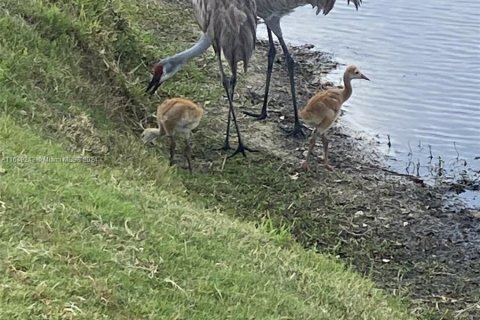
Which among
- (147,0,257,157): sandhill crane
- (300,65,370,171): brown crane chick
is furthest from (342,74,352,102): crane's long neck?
(147,0,257,157): sandhill crane

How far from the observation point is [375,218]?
23.7 ft

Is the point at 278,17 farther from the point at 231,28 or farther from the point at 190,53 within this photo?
the point at 231,28

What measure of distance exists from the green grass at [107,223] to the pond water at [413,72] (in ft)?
6.01

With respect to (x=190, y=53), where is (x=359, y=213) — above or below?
below

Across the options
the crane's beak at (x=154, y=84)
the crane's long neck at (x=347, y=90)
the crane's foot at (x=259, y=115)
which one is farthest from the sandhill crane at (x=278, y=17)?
the crane's beak at (x=154, y=84)

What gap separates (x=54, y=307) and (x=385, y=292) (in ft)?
9.46

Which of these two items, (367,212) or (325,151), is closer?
(367,212)

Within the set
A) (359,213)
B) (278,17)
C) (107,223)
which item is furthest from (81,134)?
(278,17)

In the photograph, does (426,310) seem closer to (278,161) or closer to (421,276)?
(421,276)

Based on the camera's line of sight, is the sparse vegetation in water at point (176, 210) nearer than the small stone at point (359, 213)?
Yes

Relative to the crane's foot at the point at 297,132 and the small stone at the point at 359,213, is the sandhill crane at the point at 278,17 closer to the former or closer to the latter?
the crane's foot at the point at 297,132

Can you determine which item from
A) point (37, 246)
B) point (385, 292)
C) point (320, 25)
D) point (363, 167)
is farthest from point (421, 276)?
point (320, 25)

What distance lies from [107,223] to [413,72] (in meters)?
6.47

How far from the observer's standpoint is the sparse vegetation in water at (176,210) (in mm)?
4188
